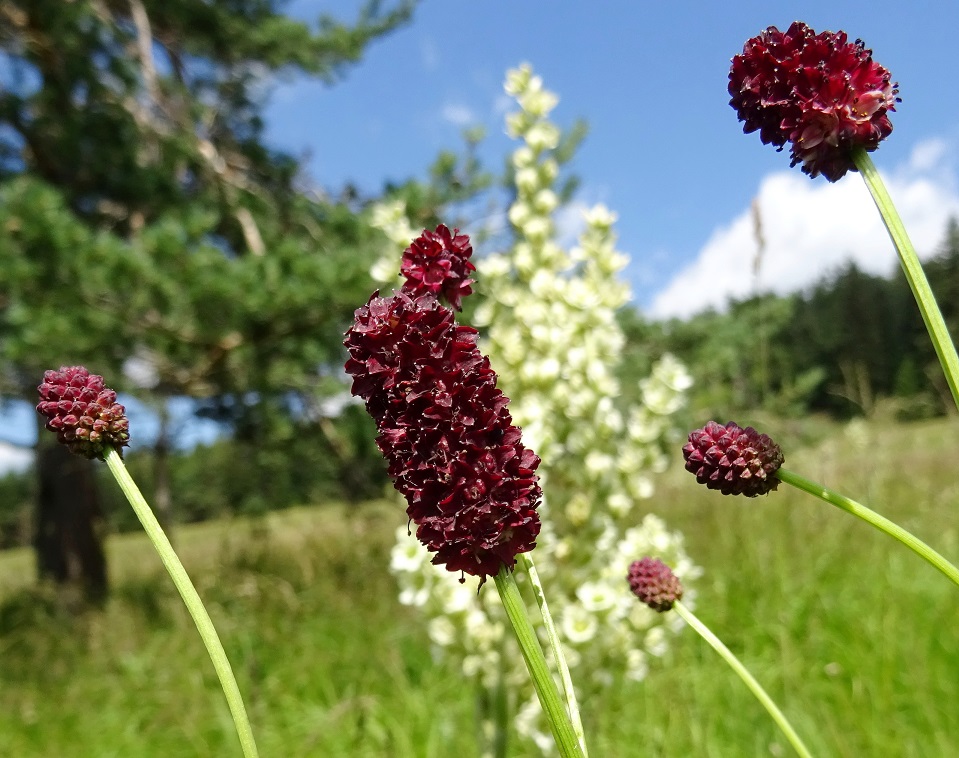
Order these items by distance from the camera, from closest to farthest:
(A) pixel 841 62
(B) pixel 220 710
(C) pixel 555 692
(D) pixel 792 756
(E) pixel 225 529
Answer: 1. (C) pixel 555 692
2. (A) pixel 841 62
3. (D) pixel 792 756
4. (B) pixel 220 710
5. (E) pixel 225 529

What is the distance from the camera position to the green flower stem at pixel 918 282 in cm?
63

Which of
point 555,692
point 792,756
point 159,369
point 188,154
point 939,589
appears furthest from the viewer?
point 188,154

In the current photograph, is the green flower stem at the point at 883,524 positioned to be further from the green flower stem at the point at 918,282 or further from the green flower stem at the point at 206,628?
the green flower stem at the point at 206,628

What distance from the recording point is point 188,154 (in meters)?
8.16

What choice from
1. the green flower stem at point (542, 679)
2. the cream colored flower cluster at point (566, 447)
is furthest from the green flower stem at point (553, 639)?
the cream colored flower cluster at point (566, 447)

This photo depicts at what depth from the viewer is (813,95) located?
2.39 feet

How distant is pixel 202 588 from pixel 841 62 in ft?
21.2

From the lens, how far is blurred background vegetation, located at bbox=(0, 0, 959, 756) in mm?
3779

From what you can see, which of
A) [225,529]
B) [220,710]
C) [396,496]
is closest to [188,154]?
[225,529]

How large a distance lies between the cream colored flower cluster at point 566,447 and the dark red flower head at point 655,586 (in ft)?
3.15

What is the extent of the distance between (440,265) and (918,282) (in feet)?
1.46

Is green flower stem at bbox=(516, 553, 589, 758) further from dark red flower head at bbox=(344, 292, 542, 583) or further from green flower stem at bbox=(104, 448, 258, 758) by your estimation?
green flower stem at bbox=(104, 448, 258, 758)

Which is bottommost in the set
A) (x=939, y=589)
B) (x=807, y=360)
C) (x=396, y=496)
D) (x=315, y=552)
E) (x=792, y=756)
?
(x=792, y=756)

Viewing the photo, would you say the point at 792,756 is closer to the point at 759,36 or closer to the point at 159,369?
the point at 759,36
